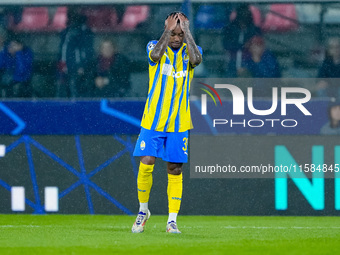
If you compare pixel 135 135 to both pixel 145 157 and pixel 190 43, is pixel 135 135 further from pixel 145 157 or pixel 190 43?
pixel 190 43

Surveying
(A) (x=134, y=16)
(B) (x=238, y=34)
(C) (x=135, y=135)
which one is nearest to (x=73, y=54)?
(A) (x=134, y=16)

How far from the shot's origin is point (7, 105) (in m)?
8.72

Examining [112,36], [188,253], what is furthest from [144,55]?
[188,253]

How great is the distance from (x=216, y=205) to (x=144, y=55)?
5.59ft

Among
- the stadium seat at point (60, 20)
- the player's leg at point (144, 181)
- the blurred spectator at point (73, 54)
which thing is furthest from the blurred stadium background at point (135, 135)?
the player's leg at point (144, 181)

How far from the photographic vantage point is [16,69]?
8.81 m

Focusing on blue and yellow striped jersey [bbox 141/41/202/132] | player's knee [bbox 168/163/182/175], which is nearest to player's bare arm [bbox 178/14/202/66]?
blue and yellow striped jersey [bbox 141/41/202/132]

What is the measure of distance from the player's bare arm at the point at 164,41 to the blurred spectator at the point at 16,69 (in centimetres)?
275

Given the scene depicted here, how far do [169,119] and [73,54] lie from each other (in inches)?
99.7

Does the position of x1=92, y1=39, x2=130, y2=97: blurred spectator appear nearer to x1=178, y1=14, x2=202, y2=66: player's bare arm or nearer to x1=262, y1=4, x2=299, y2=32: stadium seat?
x1=262, y1=4, x2=299, y2=32: stadium seat

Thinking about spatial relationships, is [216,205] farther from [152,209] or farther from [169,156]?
[169,156]

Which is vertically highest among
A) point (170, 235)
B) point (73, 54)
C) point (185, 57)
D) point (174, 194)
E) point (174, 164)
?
point (185, 57)

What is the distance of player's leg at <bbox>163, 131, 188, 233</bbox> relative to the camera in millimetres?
6523

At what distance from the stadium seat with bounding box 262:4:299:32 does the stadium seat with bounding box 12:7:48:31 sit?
228cm
